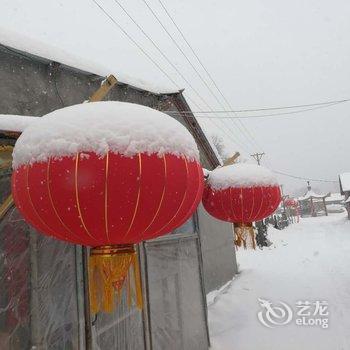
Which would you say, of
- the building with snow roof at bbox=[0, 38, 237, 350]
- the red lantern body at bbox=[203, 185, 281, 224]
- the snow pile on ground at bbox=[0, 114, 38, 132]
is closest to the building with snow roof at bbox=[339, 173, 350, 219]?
the building with snow roof at bbox=[0, 38, 237, 350]

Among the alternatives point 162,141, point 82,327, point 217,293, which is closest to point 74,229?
point 162,141

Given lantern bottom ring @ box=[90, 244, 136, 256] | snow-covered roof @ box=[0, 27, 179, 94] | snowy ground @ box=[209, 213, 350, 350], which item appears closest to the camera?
lantern bottom ring @ box=[90, 244, 136, 256]

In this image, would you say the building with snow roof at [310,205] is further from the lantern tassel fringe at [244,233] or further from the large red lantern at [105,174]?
the large red lantern at [105,174]

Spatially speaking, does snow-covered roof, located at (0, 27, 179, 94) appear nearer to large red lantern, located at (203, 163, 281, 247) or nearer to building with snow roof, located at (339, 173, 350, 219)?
large red lantern, located at (203, 163, 281, 247)

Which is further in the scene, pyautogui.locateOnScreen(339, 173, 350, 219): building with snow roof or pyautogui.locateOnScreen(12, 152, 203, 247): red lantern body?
pyautogui.locateOnScreen(339, 173, 350, 219): building with snow roof

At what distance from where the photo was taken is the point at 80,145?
167 cm

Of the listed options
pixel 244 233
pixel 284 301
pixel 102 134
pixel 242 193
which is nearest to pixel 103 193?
pixel 102 134

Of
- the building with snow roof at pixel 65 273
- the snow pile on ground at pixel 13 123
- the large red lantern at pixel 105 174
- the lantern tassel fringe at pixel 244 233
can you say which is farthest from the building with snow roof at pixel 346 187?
the large red lantern at pixel 105 174

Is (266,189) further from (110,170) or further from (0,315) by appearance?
(0,315)

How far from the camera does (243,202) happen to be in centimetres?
381

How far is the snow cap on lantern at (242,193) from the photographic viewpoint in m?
3.79

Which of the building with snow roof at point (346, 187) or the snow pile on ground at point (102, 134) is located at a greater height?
the building with snow roof at point (346, 187)

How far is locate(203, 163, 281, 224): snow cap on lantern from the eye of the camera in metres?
3.79

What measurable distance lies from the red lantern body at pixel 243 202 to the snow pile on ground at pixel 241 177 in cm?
5
